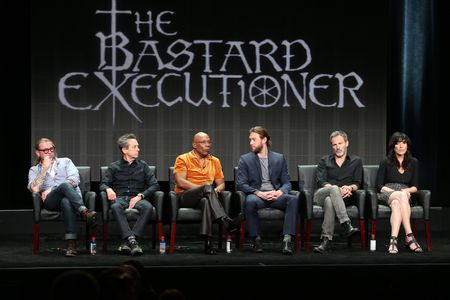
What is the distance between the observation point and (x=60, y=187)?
6.15m

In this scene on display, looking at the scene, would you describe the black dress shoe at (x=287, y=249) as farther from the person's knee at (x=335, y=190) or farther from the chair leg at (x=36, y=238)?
the chair leg at (x=36, y=238)

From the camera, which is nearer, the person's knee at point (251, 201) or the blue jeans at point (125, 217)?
the blue jeans at point (125, 217)

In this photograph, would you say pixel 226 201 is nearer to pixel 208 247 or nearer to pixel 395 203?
pixel 208 247

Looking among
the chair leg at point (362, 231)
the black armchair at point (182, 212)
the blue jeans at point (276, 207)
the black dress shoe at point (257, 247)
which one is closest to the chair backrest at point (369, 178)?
the chair leg at point (362, 231)

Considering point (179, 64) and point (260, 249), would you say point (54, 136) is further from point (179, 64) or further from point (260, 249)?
point (260, 249)

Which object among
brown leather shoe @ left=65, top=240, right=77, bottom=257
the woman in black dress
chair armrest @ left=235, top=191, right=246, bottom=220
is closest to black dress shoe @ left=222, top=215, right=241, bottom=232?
chair armrest @ left=235, top=191, right=246, bottom=220

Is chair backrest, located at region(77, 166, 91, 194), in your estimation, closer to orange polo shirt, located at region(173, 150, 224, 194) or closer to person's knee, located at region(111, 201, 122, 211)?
person's knee, located at region(111, 201, 122, 211)

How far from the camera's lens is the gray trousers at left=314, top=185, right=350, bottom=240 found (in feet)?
20.7

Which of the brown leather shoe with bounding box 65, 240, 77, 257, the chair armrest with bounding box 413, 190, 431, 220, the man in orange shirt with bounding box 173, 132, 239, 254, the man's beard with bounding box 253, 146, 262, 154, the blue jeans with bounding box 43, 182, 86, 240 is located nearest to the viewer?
the brown leather shoe with bounding box 65, 240, 77, 257

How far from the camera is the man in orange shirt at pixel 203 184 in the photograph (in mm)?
6195

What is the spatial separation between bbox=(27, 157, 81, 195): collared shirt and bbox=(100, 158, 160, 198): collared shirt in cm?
23

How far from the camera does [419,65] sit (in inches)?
306

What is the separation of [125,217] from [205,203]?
62 cm

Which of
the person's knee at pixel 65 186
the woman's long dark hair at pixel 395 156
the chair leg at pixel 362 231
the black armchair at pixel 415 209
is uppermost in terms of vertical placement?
the woman's long dark hair at pixel 395 156
